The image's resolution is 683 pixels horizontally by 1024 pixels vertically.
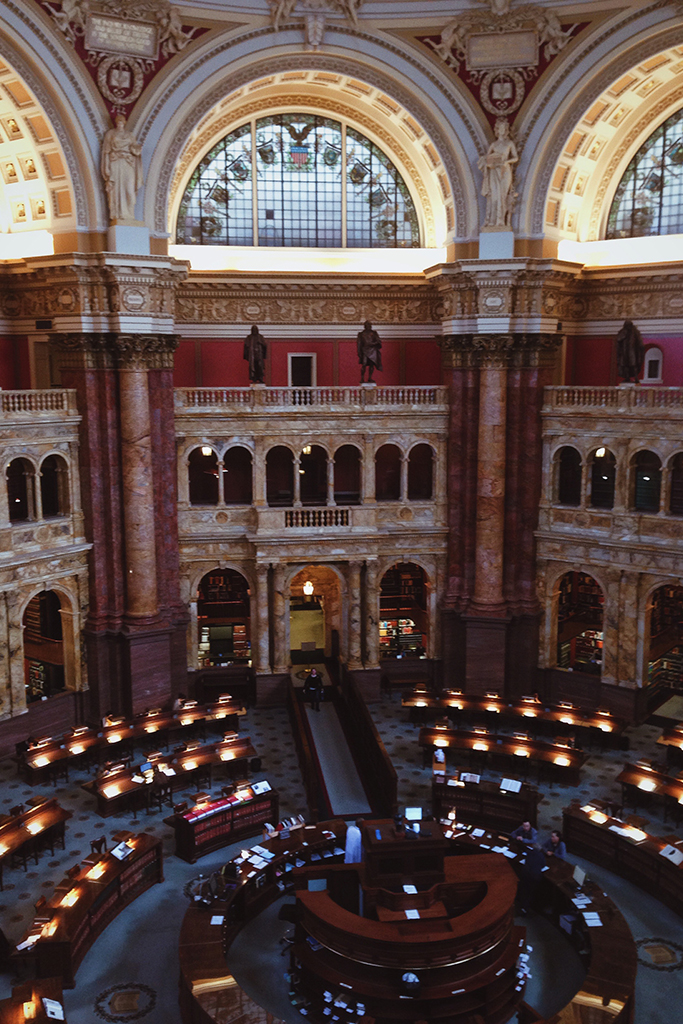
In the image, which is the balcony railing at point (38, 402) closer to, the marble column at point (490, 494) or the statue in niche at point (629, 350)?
the marble column at point (490, 494)

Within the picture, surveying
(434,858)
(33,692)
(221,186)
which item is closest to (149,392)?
(221,186)

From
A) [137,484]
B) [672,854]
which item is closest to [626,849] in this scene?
[672,854]

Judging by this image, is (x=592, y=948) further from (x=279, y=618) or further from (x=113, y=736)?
(x=279, y=618)

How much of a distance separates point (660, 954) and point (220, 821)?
10.1 m

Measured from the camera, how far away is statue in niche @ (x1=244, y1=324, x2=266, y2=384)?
93.7 feet

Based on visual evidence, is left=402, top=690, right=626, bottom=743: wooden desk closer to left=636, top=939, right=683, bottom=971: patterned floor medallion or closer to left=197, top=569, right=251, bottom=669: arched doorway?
left=197, top=569, right=251, bottom=669: arched doorway

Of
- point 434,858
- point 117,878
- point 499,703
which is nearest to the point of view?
point 434,858

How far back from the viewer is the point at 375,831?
18469mm

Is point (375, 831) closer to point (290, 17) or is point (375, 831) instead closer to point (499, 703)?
point (499, 703)

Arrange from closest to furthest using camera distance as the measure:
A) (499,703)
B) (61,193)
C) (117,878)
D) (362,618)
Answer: (117,878)
(61,193)
(499,703)
(362,618)

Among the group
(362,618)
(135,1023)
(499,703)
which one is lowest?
(135,1023)

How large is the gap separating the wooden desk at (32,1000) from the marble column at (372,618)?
54.7 ft

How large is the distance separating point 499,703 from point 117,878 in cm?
1348

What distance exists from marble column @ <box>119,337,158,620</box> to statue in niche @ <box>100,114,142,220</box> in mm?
3826
